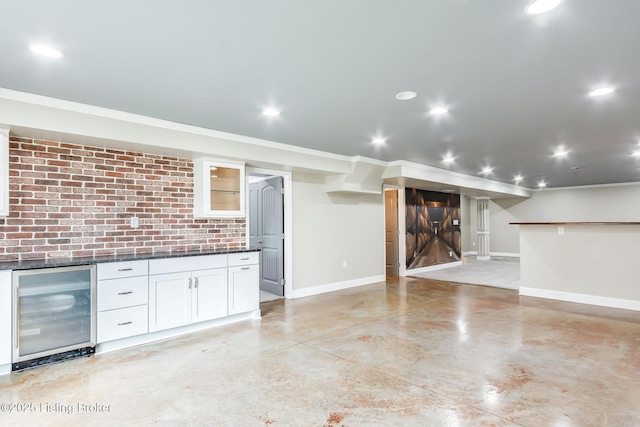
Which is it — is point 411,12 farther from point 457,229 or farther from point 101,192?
point 457,229

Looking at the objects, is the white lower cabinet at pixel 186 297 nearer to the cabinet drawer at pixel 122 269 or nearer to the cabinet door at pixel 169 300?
the cabinet door at pixel 169 300

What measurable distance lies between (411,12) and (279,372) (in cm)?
271

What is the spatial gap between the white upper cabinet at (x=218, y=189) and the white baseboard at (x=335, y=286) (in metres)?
1.89

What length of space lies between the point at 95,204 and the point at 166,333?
61.8 inches

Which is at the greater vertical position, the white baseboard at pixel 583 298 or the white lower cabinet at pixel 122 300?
the white lower cabinet at pixel 122 300

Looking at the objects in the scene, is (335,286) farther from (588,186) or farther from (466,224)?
(588,186)

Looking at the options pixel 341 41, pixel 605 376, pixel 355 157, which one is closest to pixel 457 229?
pixel 355 157

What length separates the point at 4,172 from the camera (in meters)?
3.02

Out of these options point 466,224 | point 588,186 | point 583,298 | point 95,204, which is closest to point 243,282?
point 95,204

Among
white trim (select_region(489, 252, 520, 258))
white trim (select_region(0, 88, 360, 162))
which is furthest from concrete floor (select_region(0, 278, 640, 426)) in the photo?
white trim (select_region(489, 252, 520, 258))

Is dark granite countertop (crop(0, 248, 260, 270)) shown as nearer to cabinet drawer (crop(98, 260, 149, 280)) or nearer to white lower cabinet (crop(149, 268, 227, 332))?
cabinet drawer (crop(98, 260, 149, 280))

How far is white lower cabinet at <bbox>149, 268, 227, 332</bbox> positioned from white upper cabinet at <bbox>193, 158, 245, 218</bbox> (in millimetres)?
770

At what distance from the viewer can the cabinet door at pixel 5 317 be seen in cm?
280

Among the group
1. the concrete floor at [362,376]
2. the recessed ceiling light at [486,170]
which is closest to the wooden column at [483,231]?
the recessed ceiling light at [486,170]
